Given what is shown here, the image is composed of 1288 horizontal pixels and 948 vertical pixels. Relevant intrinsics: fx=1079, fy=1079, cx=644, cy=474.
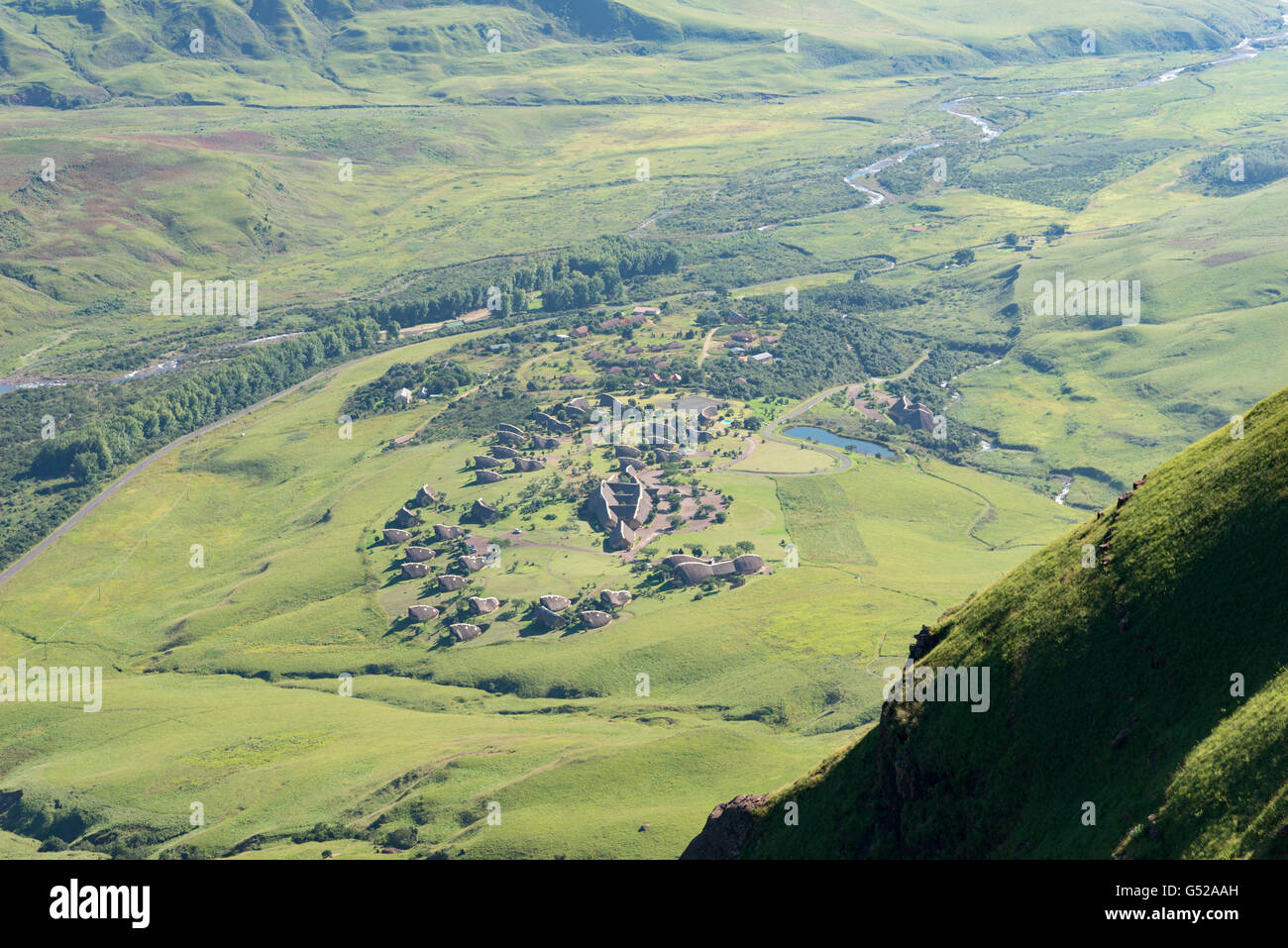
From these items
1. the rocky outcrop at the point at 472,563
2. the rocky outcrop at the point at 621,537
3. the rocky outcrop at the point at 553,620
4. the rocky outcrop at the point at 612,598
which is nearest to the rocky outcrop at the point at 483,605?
the rocky outcrop at the point at 553,620

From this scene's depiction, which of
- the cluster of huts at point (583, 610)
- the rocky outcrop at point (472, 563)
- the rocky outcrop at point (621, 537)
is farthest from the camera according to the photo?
the rocky outcrop at point (621, 537)

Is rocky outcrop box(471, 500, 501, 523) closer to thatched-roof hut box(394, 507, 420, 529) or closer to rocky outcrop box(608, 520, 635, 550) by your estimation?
thatched-roof hut box(394, 507, 420, 529)

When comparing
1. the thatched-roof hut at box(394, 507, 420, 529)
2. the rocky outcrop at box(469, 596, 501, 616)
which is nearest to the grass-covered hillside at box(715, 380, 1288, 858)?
the rocky outcrop at box(469, 596, 501, 616)

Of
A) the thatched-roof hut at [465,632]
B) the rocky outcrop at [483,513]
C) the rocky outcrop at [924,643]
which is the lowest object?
the thatched-roof hut at [465,632]

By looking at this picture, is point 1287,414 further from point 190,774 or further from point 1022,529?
point 1022,529

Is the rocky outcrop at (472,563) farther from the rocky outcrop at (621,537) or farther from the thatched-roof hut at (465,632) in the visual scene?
the rocky outcrop at (621,537)
